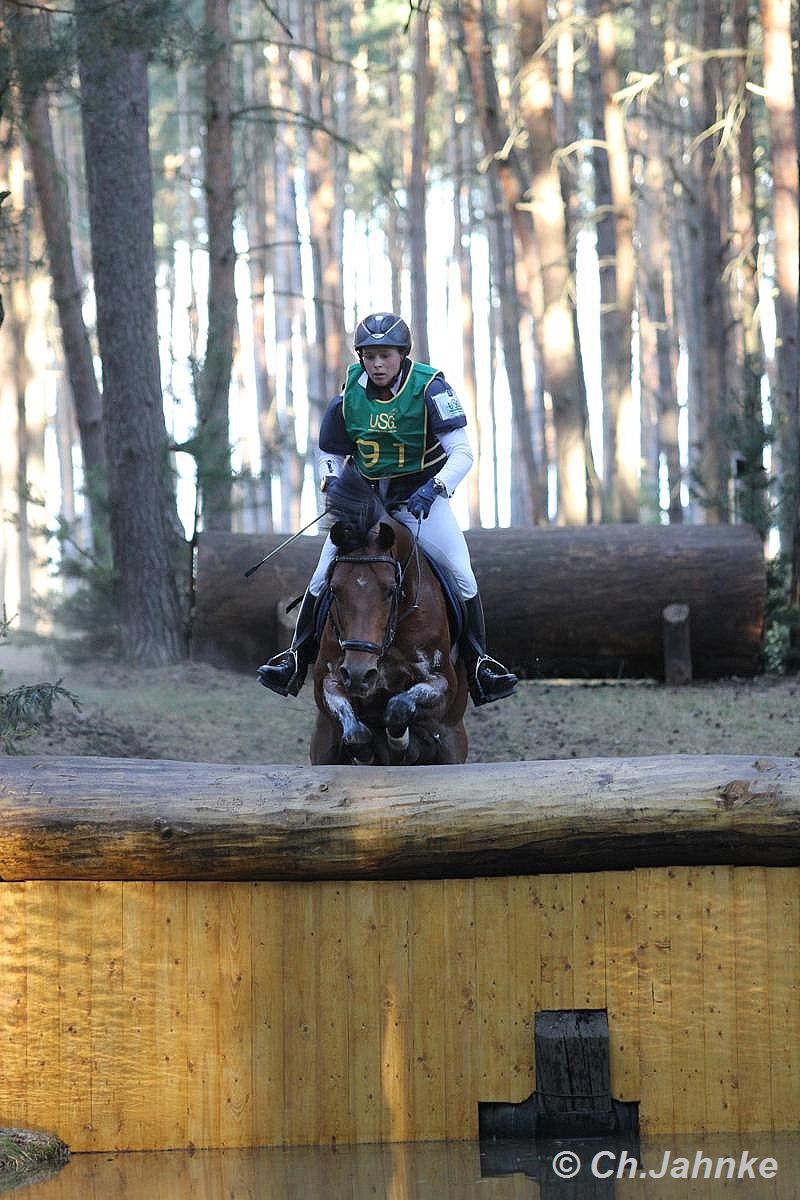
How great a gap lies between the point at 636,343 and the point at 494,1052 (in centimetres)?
4577

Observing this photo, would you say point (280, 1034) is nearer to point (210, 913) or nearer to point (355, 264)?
point (210, 913)

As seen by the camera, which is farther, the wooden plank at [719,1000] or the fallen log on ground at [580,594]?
the fallen log on ground at [580,594]

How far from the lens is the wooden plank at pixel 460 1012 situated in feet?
19.5

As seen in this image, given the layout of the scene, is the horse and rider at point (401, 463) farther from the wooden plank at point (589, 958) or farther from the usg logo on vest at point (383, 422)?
the wooden plank at point (589, 958)

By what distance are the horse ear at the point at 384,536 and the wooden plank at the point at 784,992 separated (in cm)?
232

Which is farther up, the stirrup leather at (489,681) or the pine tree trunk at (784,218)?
the pine tree trunk at (784,218)

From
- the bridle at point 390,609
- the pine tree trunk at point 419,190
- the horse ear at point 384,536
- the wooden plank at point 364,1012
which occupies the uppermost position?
the pine tree trunk at point 419,190

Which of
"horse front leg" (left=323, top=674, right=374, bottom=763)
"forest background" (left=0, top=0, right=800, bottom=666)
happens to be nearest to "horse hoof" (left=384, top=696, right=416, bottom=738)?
"horse front leg" (left=323, top=674, right=374, bottom=763)

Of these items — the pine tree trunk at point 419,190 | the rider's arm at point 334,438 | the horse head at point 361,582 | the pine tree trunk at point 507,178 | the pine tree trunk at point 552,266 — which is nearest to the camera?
the horse head at point 361,582

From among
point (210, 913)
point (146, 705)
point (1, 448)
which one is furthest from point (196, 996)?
point (1, 448)

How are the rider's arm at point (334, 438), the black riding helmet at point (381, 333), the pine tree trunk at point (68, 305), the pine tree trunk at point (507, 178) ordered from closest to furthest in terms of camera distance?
the black riding helmet at point (381, 333) → the rider's arm at point (334, 438) → the pine tree trunk at point (68, 305) → the pine tree trunk at point (507, 178)

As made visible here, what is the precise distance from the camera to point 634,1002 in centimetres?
597

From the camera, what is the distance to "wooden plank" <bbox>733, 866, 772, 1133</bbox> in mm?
5891

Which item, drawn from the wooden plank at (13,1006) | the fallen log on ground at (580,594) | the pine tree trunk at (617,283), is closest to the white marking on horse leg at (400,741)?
the wooden plank at (13,1006)
